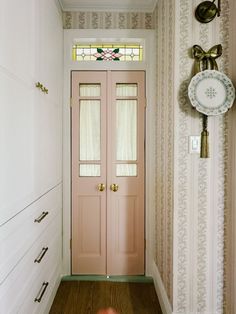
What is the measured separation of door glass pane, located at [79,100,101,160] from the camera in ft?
8.59

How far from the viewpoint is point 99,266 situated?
2.64m

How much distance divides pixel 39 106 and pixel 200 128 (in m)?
1.14

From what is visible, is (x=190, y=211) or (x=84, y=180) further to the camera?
(x=84, y=180)

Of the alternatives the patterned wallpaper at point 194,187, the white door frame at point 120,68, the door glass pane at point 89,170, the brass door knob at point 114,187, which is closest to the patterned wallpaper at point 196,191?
the patterned wallpaper at point 194,187

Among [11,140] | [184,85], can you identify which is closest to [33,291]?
[11,140]

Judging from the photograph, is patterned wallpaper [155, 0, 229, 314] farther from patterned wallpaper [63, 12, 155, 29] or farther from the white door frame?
patterned wallpaper [63, 12, 155, 29]

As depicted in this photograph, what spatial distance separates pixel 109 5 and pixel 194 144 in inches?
67.1

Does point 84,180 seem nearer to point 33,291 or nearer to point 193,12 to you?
point 33,291

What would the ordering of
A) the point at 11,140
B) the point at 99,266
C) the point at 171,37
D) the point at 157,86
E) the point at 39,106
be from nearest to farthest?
the point at 11,140 < the point at 39,106 < the point at 171,37 < the point at 157,86 < the point at 99,266

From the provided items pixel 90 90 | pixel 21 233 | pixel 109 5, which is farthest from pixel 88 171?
pixel 109 5

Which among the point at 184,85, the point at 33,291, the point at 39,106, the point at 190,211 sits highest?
the point at 184,85

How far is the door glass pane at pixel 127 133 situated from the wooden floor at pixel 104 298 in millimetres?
1271

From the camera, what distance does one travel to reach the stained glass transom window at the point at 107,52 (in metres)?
2.65

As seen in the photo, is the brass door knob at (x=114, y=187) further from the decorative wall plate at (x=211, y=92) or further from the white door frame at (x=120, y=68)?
the decorative wall plate at (x=211, y=92)
